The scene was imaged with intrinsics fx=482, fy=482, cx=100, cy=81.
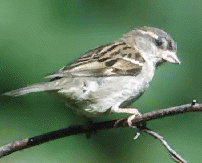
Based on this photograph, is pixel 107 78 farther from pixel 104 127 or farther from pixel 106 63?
pixel 104 127

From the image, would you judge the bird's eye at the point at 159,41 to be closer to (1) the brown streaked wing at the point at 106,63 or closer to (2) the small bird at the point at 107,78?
(2) the small bird at the point at 107,78

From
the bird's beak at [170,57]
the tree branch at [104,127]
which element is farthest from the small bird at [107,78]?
the tree branch at [104,127]

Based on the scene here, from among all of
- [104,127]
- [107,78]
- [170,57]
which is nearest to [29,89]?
[104,127]

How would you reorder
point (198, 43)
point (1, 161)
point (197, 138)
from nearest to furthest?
point (1, 161) < point (197, 138) < point (198, 43)

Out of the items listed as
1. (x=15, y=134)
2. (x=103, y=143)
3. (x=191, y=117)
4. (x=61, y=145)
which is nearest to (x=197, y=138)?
(x=191, y=117)

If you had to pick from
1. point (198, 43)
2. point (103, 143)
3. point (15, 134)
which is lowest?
point (103, 143)

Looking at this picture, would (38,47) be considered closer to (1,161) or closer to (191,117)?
(1,161)

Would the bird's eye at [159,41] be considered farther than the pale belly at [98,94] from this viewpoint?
Yes
